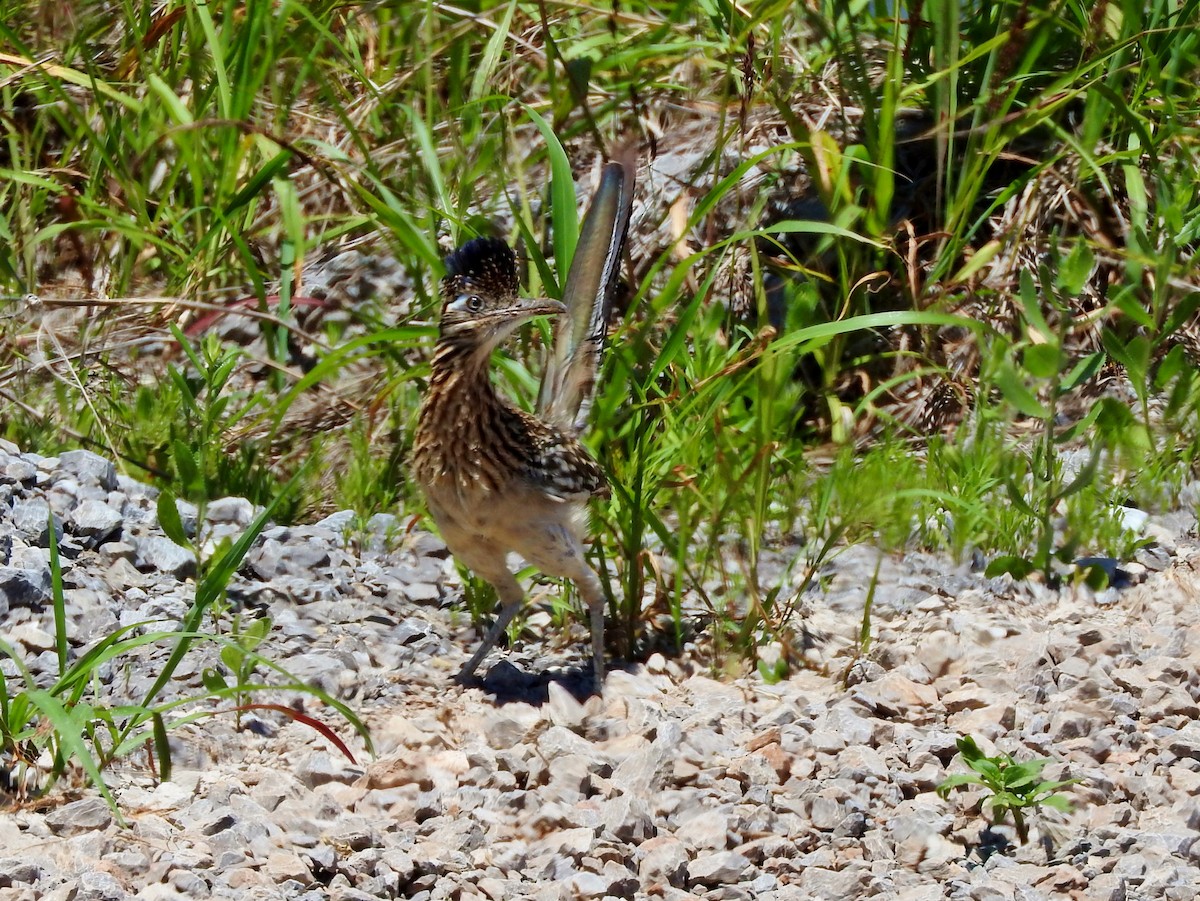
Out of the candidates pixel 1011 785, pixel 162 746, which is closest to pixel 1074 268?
pixel 1011 785

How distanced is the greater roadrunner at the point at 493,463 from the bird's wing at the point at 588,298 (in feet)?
1.56

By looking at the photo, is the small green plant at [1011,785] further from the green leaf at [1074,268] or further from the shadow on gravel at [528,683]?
the green leaf at [1074,268]

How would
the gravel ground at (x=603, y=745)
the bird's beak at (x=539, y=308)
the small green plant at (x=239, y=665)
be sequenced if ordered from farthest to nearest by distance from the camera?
the bird's beak at (x=539, y=308)
the small green plant at (x=239, y=665)
the gravel ground at (x=603, y=745)

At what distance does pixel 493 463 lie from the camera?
4812mm

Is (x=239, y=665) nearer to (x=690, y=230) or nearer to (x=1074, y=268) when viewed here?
(x=1074, y=268)

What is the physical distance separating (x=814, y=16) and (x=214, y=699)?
12.5 ft

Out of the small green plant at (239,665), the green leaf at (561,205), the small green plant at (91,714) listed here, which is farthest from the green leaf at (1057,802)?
the green leaf at (561,205)

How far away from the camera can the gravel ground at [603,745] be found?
11.5 ft

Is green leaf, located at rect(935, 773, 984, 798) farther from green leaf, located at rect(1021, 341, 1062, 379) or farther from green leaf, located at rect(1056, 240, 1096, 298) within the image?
green leaf, located at rect(1056, 240, 1096, 298)

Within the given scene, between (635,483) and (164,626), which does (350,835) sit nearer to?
(164,626)

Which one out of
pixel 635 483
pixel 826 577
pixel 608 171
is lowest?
pixel 826 577

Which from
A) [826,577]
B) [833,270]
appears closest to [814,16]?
[833,270]

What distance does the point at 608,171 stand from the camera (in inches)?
219

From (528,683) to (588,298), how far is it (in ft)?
4.46
